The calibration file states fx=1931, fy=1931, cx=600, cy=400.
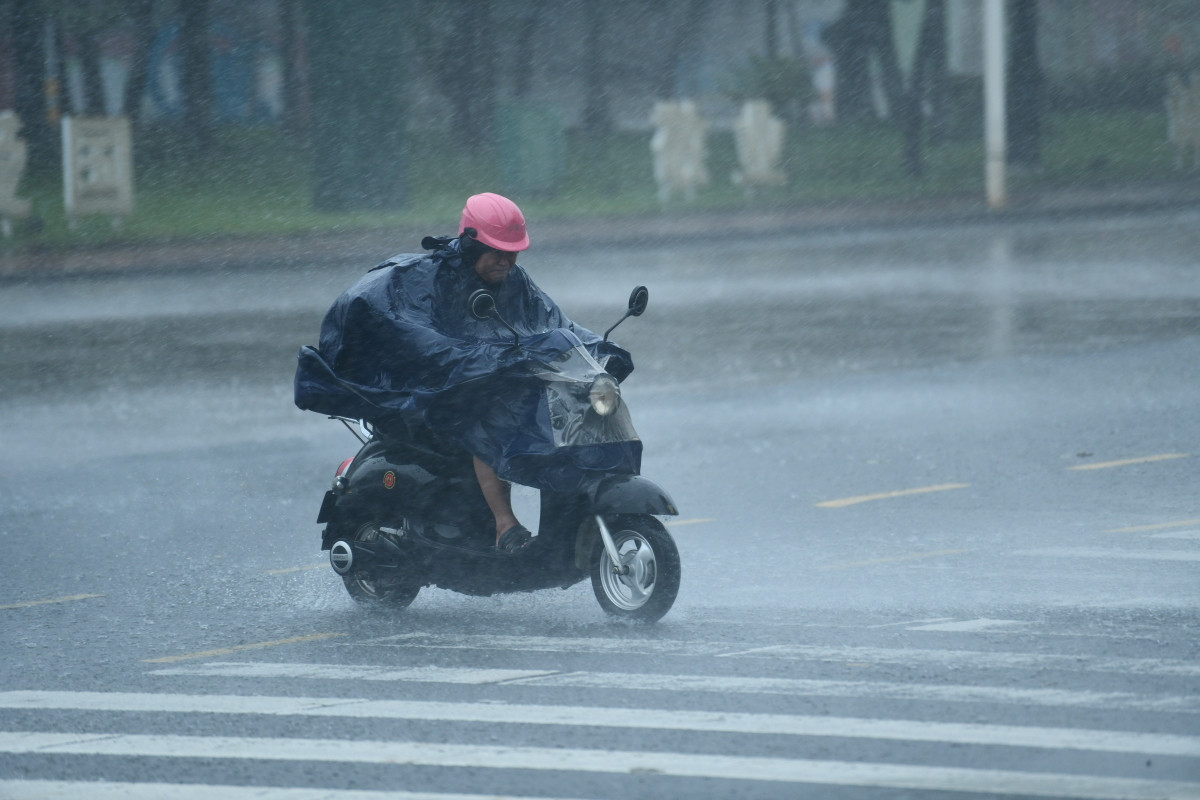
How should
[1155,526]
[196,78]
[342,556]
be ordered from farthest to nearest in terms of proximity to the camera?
[196,78], [1155,526], [342,556]

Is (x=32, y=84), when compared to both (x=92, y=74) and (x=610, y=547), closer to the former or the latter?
(x=92, y=74)

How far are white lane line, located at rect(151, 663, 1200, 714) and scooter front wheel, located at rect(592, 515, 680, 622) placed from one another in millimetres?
756

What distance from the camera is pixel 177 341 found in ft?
57.7

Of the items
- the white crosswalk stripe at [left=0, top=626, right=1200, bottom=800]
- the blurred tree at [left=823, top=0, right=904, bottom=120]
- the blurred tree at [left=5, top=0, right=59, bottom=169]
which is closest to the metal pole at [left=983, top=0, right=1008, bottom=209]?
the blurred tree at [left=823, top=0, right=904, bottom=120]

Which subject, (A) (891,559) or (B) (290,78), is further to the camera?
(B) (290,78)

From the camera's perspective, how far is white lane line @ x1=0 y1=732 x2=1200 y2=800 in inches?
195

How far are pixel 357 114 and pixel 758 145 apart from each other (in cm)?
705

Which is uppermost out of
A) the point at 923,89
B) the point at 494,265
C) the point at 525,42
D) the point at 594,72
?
the point at 525,42

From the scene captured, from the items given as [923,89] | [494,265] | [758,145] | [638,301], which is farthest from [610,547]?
[923,89]

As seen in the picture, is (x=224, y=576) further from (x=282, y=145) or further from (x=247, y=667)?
(x=282, y=145)

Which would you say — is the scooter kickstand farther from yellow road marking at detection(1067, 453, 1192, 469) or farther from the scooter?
yellow road marking at detection(1067, 453, 1192, 469)

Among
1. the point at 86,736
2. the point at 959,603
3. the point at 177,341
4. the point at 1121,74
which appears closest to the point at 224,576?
the point at 86,736

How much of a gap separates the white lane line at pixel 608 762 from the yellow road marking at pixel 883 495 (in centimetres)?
438

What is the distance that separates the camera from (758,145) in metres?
33.9
